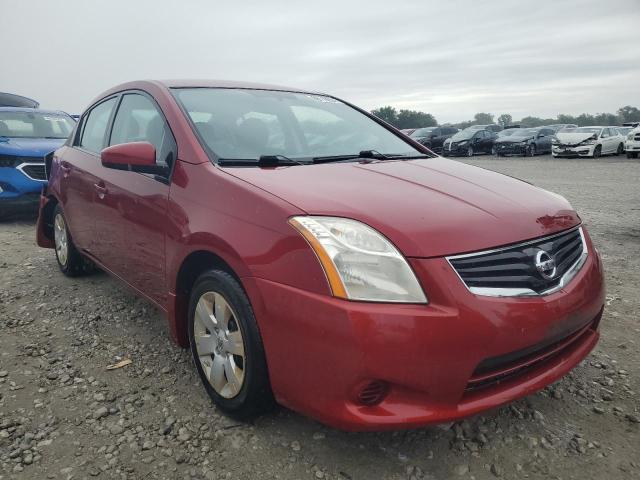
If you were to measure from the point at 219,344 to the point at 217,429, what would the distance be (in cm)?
36

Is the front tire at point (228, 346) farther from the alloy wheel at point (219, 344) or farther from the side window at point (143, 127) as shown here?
the side window at point (143, 127)

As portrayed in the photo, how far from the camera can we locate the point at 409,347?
5.51 ft

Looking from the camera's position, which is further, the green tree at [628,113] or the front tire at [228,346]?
the green tree at [628,113]

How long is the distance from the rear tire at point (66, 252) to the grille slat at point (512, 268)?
3.41 meters

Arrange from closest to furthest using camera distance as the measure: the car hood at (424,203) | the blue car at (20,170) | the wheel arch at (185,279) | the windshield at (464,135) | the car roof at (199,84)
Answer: the car hood at (424,203) → the wheel arch at (185,279) → the car roof at (199,84) → the blue car at (20,170) → the windshield at (464,135)

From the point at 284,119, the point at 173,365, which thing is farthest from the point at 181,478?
the point at 284,119

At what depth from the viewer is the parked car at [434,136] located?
2503cm

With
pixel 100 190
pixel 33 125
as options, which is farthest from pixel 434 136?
pixel 100 190

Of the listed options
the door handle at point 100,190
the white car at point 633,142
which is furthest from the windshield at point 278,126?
the white car at point 633,142

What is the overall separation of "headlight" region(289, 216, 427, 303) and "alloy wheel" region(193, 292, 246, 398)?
0.54 m

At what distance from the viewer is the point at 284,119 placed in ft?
9.75

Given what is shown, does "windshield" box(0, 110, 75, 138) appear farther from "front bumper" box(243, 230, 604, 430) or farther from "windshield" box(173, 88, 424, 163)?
"front bumper" box(243, 230, 604, 430)

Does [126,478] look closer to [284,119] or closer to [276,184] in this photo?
[276,184]

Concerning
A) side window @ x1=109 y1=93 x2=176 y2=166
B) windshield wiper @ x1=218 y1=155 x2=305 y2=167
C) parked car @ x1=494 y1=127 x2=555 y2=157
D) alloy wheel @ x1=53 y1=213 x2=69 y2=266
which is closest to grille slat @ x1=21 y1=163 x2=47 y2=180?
alloy wheel @ x1=53 y1=213 x2=69 y2=266
